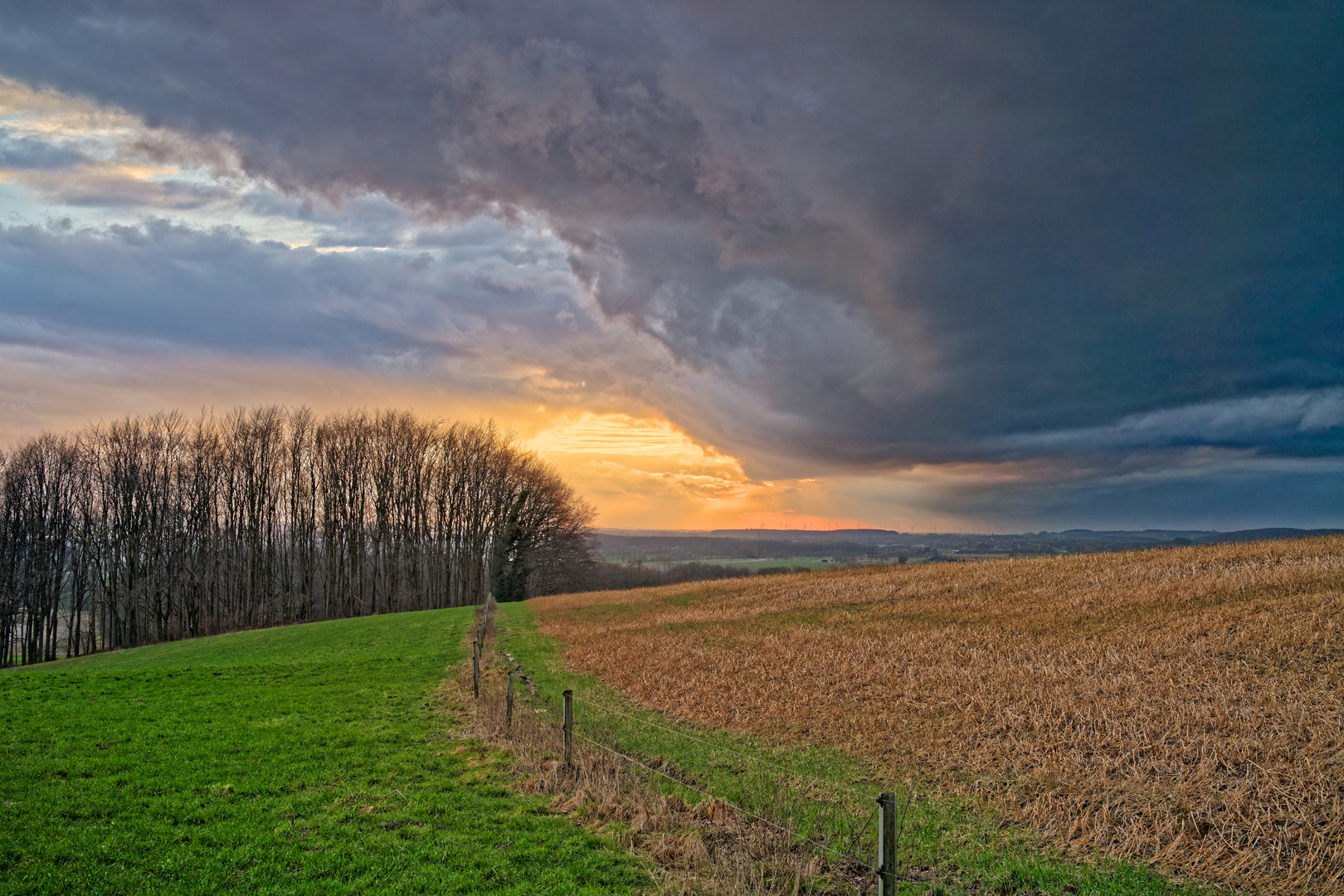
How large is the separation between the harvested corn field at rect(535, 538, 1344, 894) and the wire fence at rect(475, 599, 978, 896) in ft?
5.48

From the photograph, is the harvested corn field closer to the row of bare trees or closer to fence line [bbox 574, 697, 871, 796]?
fence line [bbox 574, 697, 871, 796]

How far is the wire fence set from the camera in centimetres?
774

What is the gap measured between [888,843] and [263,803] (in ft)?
32.3

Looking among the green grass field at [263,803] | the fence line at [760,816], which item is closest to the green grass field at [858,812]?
the fence line at [760,816]

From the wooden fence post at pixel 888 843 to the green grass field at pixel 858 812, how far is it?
1.42 metres

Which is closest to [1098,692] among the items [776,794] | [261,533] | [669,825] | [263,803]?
[776,794]

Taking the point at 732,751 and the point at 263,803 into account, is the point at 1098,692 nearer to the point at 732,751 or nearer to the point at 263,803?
the point at 732,751

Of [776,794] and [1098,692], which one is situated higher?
[1098,692]

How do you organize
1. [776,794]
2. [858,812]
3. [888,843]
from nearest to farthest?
[888,843], [858,812], [776,794]

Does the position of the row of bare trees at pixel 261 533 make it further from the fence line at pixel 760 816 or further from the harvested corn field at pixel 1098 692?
the fence line at pixel 760 816

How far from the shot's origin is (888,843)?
6027 millimetres

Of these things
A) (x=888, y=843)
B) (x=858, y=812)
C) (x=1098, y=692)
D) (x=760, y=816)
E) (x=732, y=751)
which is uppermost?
(x=888, y=843)

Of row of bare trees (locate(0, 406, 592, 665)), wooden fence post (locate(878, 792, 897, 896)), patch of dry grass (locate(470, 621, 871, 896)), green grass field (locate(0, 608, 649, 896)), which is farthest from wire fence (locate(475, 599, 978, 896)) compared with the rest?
row of bare trees (locate(0, 406, 592, 665))

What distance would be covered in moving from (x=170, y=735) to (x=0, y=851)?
6987mm
